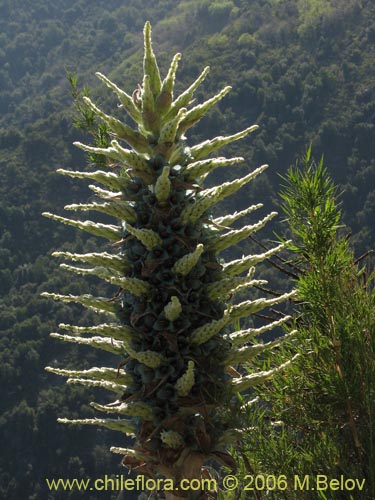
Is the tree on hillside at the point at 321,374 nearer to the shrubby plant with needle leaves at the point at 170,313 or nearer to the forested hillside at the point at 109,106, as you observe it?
the shrubby plant with needle leaves at the point at 170,313

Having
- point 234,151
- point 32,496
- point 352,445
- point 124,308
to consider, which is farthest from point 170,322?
point 234,151

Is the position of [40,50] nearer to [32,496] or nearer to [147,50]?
[32,496]

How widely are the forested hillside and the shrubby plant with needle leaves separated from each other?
75.1 ft

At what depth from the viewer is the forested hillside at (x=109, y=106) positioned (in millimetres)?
43594

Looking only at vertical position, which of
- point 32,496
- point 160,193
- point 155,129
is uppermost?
point 155,129

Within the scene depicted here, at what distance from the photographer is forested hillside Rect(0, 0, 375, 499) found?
143 feet

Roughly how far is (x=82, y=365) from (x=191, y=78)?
32.8 meters

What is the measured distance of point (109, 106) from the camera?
5800 centimetres

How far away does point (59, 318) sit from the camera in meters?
46.4

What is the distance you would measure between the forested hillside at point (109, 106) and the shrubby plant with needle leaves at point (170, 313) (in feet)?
75.1

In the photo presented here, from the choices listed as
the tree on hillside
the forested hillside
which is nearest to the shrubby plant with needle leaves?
the tree on hillside

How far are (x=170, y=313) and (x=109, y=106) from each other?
2245 inches

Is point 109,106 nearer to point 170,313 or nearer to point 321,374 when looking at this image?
point 321,374

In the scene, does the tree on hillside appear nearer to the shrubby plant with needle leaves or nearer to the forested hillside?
the shrubby plant with needle leaves
